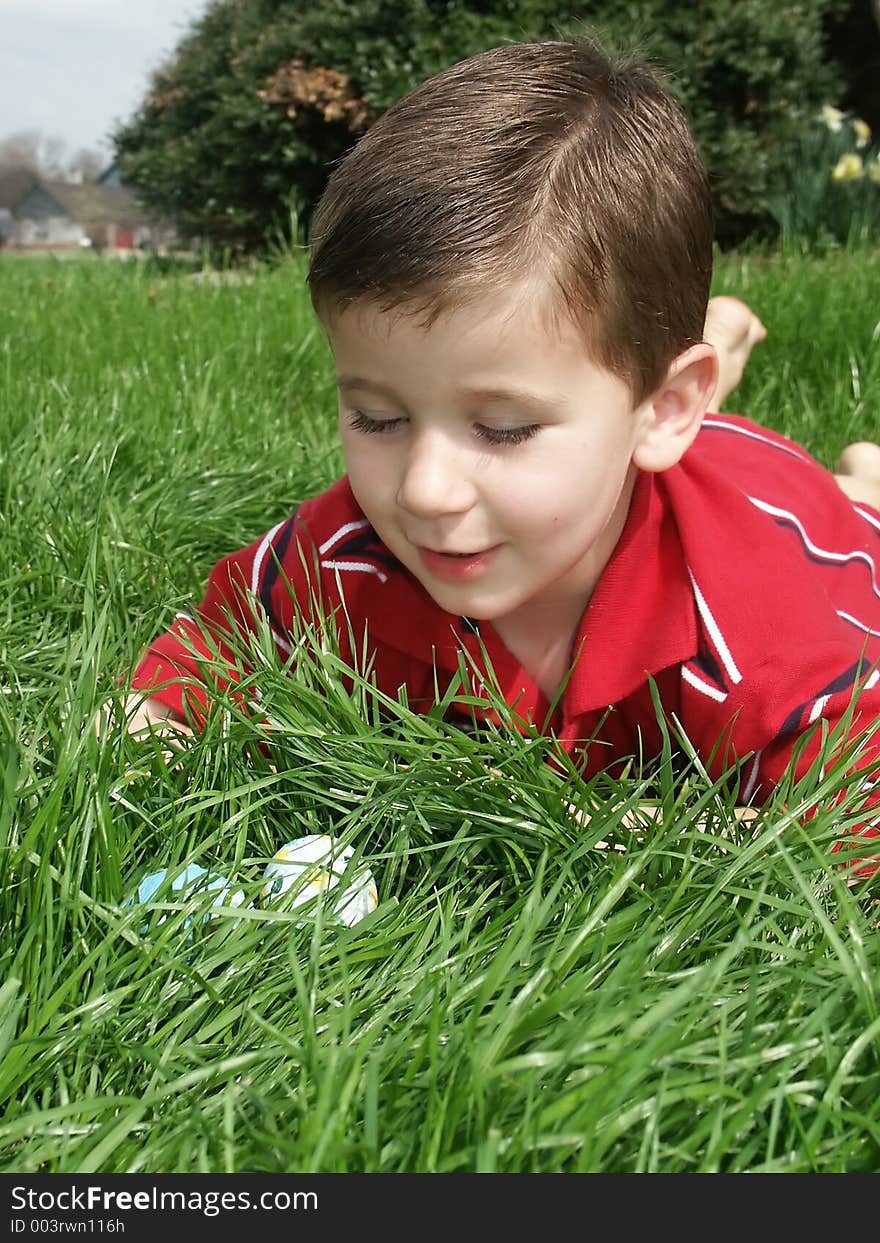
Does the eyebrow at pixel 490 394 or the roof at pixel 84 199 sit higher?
the eyebrow at pixel 490 394

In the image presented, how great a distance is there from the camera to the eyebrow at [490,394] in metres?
1.55

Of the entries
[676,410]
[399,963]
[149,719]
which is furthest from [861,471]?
[399,963]

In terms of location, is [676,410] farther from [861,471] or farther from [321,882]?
[861,471]

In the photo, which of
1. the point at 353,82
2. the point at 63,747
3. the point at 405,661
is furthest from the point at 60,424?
the point at 353,82

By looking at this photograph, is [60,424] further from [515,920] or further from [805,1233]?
[805,1233]

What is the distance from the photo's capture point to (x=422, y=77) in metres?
7.10

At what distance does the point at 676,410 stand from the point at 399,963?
3.11ft

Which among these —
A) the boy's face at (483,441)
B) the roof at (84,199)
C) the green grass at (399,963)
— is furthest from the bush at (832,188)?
the roof at (84,199)

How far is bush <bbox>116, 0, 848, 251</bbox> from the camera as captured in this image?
706 centimetres

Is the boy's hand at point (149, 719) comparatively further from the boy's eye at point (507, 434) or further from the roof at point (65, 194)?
the roof at point (65, 194)

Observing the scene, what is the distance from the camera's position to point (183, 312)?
440 centimetres

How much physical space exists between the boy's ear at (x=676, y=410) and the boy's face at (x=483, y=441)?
0.11ft

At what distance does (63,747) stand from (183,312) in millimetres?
3155

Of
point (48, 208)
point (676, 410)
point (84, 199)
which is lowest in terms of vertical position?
point (48, 208)
